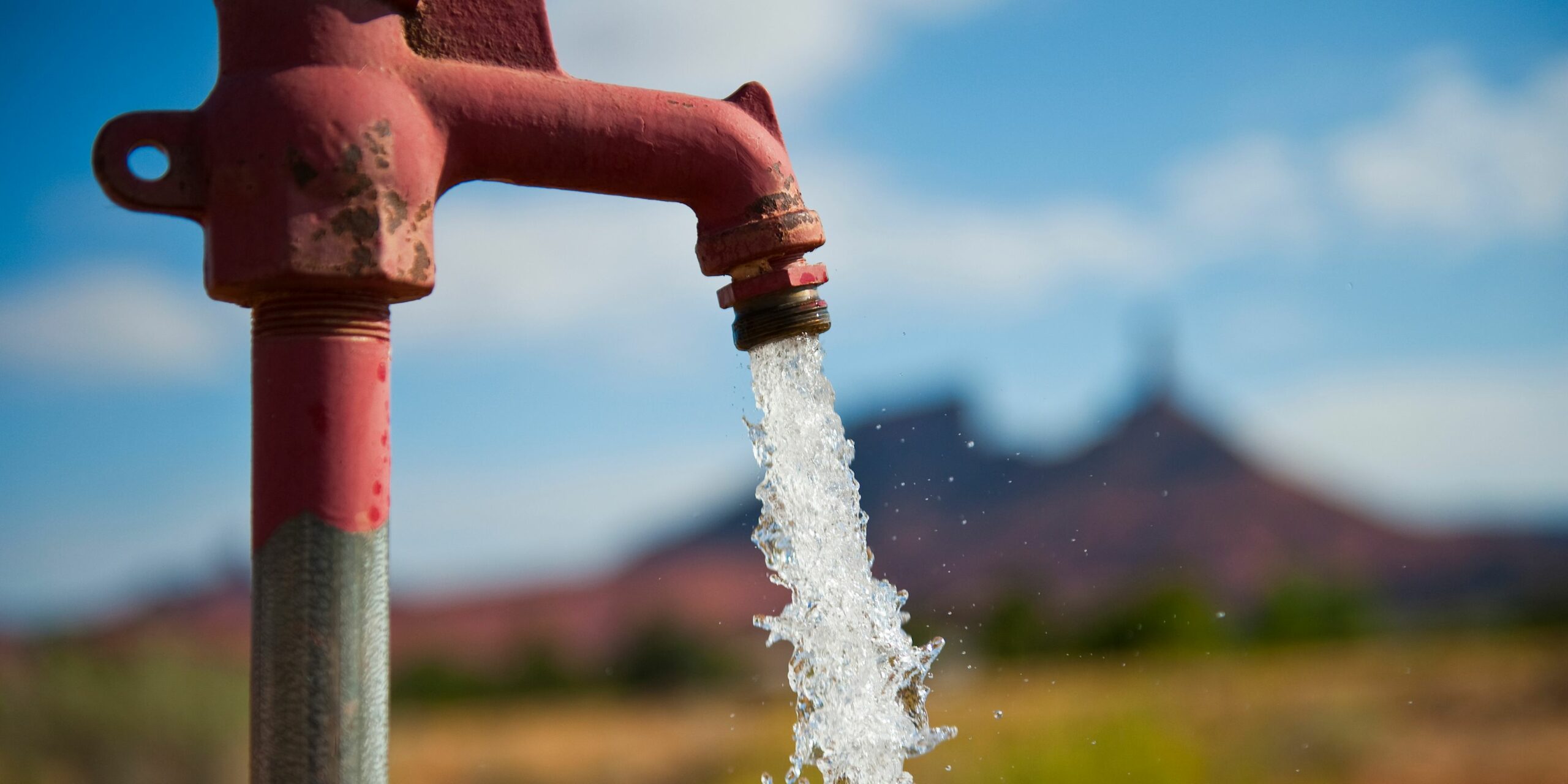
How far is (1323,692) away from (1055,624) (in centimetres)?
361

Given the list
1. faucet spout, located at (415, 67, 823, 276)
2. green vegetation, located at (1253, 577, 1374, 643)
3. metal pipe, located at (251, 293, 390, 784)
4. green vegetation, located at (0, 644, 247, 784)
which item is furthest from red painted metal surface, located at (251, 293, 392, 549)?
green vegetation, located at (1253, 577, 1374, 643)

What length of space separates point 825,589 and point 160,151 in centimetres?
94

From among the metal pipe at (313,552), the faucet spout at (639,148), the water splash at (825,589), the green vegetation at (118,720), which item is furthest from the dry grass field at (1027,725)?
the metal pipe at (313,552)

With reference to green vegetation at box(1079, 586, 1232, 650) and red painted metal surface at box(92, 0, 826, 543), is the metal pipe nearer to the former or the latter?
red painted metal surface at box(92, 0, 826, 543)

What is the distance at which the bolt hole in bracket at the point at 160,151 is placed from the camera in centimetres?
125

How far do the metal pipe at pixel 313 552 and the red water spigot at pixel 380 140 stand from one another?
0.07 metres

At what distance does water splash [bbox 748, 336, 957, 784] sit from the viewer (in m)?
1.63

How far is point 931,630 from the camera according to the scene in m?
10.1

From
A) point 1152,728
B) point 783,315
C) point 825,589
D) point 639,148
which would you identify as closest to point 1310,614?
point 1152,728

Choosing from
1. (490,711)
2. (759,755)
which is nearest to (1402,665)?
(759,755)

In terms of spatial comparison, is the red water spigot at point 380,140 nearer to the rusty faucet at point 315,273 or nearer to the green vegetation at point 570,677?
the rusty faucet at point 315,273

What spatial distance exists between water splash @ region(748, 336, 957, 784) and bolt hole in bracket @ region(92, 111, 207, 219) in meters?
0.68

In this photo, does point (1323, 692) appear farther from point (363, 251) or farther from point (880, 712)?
point (363, 251)

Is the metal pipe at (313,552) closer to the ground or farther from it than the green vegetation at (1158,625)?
closer to the ground
